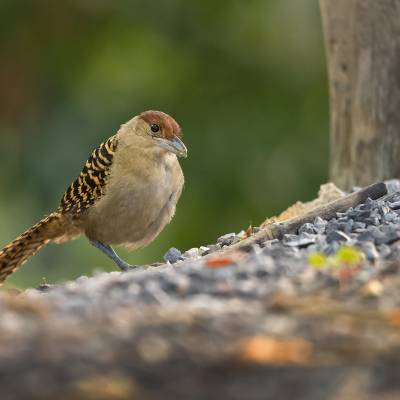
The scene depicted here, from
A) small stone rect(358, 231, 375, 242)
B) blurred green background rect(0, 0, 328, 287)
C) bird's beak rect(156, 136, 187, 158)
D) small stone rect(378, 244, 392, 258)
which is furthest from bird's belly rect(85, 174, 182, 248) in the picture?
blurred green background rect(0, 0, 328, 287)

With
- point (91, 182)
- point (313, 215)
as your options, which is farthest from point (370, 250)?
point (91, 182)

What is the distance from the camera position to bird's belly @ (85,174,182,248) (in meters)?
7.96

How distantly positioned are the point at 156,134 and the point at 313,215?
183 centimetres

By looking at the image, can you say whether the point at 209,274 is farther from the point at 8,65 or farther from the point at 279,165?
the point at 8,65

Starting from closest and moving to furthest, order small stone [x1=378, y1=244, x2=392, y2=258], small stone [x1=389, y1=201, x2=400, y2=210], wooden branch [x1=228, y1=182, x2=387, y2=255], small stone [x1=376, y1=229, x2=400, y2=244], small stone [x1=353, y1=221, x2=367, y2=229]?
small stone [x1=378, y1=244, x2=392, y2=258] → small stone [x1=376, y1=229, x2=400, y2=244] → small stone [x1=353, y1=221, x2=367, y2=229] → wooden branch [x1=228, y1=182, x2=387, y2=255] → small stone [x1=389, y1=201, x2=400, y2=210]

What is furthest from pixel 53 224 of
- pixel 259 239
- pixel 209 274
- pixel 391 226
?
pixel 209 274

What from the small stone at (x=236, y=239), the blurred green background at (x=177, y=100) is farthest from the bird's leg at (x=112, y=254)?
the blurred green background at (x=177, y=100)

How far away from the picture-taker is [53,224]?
8516 millimetres

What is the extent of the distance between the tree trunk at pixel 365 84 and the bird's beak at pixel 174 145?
1489mm

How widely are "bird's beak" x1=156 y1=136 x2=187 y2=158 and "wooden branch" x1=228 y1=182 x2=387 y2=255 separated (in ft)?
4.58

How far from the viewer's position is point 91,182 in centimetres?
826

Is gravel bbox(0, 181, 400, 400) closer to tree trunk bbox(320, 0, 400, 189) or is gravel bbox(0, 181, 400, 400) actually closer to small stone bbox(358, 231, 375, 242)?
small stone bbox(358, 231, 375, 242)

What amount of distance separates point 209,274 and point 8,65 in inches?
409

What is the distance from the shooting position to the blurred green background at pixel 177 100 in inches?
525
